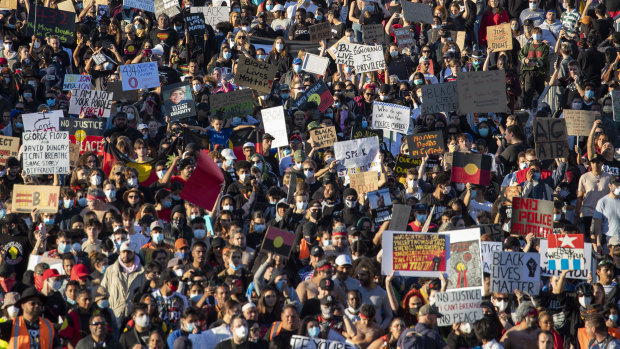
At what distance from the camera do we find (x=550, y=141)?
1941 centimetres

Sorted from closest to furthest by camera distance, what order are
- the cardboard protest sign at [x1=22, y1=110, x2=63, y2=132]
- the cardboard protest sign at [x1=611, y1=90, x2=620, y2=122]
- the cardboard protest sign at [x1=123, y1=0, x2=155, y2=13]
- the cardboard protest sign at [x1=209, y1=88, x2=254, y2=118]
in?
the cardboard protest sign at [x1=22, y1=110, x2=63, y2=132] → the cardboard protest sign at [x1=611, y1=90, x2=620, y2=122] → the cardboard protest sign at [x1=209, y1=88, x2=254, y2=118] → the cardboard protest sign at [x1=123, y1=0, x2=155, y2=13]

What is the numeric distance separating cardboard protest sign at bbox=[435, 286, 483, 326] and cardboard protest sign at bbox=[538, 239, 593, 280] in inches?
60.6

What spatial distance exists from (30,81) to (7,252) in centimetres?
626

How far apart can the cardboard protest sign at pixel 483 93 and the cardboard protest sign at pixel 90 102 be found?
5311mm

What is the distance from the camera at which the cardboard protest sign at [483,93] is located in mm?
21391

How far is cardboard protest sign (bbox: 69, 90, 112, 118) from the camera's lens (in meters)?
21.2

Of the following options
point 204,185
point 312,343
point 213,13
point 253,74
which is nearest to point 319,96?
point 253,74

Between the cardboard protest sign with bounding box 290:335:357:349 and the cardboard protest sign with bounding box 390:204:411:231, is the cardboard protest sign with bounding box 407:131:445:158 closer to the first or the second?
the cardboard protest sign with bounding box 390:204:411:231

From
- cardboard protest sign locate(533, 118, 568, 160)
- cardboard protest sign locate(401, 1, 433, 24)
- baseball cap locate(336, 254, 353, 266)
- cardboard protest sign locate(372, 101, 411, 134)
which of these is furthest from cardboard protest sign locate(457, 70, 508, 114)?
baseball cap locate(336, 254, 353, 266)

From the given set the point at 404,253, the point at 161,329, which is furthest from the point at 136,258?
the point at 404,253

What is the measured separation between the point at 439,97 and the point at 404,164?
2021mm

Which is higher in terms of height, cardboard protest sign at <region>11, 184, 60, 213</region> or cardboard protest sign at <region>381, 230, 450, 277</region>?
cardboard protest sign at <region>381, 230, 450, 277</region>

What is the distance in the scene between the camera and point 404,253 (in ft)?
51.8

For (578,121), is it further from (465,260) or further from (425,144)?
(465,260)
